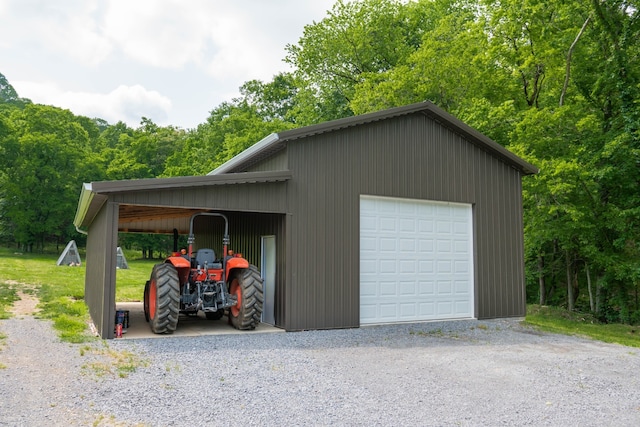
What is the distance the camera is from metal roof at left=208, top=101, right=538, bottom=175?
8.38 meters

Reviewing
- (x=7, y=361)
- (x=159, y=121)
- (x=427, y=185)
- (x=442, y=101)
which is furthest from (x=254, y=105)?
(x=7, y=361)

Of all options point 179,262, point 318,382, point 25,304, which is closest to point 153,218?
point 25,304

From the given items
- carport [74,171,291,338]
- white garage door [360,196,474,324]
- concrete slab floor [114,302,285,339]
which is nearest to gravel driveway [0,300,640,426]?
concrete slab floor [114,302,285,339]

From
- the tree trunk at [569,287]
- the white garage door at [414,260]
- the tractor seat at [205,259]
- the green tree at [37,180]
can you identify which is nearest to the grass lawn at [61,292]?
the tractor seat at [205,259]

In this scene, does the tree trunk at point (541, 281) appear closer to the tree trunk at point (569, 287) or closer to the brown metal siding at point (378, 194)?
the tree trunk at point (569, 287)

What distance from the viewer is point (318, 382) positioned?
4938mm

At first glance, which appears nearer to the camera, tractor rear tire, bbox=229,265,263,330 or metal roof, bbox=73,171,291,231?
metal roof, bbox=73,171,291,231

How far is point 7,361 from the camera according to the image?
5.61 meters

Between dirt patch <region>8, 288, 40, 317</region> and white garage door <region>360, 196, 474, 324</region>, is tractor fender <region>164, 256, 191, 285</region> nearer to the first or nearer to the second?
white garage door <region>360, 196, 474, 324</region>

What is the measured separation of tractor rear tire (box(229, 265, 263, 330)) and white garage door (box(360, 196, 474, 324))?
206 centimetres

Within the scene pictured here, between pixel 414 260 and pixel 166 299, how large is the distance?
15.6 ft

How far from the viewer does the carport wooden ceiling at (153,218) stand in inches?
373

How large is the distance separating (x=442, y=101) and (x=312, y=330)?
43.2ft

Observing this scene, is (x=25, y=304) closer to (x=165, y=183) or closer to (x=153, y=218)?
(x=153, y=218)
